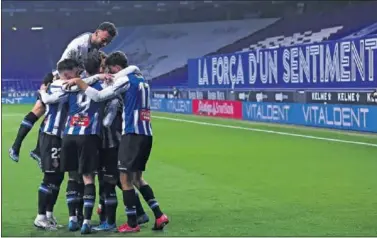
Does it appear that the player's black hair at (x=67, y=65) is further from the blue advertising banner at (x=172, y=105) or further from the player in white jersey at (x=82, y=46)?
the blue advertising banner at (x=172, y=105)

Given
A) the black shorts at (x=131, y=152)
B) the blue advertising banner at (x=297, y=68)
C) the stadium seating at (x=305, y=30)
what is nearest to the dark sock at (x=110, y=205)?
the black shorts at (x=131, y=152)

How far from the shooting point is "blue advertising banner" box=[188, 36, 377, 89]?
21.7 metres

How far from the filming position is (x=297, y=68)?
2591 centimetres

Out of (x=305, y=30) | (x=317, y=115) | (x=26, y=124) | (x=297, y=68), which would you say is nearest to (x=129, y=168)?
(x=26, y=124)

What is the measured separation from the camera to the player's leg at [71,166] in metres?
7.93

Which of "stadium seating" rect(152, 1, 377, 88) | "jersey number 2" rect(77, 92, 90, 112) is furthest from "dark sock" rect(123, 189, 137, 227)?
"stadium seating" rect(152, 1, 377, 88)

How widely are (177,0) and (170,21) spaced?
5.99 metres

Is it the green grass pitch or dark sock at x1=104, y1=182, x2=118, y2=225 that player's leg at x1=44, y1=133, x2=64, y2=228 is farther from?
dark sock at x1=104, y1=182, x2=118, y2=225

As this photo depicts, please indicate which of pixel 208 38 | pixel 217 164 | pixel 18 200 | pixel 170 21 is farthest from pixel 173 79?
pixel 18 200

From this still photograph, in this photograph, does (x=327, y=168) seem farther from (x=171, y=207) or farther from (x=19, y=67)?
(x=19, y=67)

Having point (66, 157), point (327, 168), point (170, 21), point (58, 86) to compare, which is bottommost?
point (327, 168)

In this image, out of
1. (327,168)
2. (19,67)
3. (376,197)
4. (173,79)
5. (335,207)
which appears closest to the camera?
(335,207)

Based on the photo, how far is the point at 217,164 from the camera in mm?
14695

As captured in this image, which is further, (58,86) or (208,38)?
(208,38)
